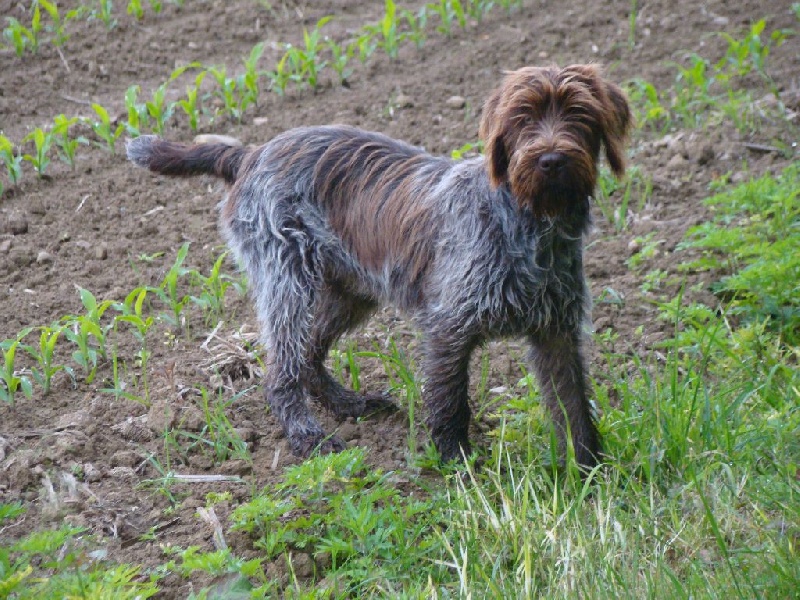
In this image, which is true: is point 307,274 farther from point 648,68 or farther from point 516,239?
point 648,68

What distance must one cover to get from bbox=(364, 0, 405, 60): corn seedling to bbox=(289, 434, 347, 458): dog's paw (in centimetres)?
476

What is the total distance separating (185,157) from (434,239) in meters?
1.58

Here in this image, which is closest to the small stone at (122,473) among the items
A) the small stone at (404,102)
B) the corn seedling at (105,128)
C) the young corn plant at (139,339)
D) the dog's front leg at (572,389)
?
the young corn plant at (139,339)

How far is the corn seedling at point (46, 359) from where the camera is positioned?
5.22 m

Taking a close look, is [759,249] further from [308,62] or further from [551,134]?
[308,62]

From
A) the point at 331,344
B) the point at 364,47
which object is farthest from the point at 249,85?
the point at 331,344

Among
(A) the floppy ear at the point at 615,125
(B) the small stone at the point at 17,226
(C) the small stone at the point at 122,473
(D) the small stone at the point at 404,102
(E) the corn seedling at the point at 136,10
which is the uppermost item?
(A) the floppy ear at the point at 615,125

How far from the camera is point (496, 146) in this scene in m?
4.51

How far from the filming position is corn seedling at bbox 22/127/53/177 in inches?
276

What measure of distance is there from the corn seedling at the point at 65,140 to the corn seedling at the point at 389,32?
9.30 ft

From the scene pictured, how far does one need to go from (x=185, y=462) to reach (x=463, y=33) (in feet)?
20.1

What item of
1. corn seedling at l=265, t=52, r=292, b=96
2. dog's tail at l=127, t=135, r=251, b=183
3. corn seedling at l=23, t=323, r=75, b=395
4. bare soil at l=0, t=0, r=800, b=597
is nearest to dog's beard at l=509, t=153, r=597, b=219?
bare soil at l=0, t=0, r=800, b=597

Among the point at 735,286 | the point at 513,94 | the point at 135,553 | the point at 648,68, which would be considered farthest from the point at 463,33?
the point at 135,553

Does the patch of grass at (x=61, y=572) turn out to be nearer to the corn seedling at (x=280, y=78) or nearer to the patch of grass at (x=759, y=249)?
the patch of grass at (x=759, y=249)
